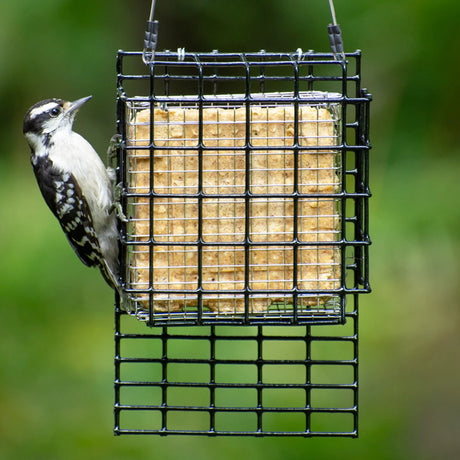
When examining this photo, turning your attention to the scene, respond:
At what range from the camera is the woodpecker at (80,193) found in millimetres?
4320

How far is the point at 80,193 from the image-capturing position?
4352 millimetres

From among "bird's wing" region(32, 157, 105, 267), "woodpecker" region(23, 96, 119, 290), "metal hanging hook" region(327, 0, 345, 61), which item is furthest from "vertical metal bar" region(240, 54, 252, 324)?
"bird's wing" region(32, 157, 105, 267)

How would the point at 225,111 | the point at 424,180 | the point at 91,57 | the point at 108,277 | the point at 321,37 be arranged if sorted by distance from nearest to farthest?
the point at 225,111 → the point at 108,277 → the point at 424,180 → the point at 321,37 → the point at 91,57

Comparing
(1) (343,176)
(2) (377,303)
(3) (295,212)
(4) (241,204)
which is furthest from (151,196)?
(2) (377,303)

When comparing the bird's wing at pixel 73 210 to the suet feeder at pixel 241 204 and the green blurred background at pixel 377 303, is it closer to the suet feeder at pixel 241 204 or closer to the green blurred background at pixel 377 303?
the suet feeder at pixel 241 204

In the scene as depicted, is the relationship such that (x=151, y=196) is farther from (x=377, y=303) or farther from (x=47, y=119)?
(x=377, y=303)

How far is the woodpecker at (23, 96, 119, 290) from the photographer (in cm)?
432

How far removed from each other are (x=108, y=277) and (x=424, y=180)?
2150mm

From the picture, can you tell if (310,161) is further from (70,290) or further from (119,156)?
(70,290)

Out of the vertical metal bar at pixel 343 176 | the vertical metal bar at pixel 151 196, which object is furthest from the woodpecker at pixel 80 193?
the vertical metal bar at pixel 343 176

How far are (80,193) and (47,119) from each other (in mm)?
498

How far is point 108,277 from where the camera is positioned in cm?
430

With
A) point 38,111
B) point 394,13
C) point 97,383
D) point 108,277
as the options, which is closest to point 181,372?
point 97,383

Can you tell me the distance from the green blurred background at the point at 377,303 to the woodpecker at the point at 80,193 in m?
1.35
